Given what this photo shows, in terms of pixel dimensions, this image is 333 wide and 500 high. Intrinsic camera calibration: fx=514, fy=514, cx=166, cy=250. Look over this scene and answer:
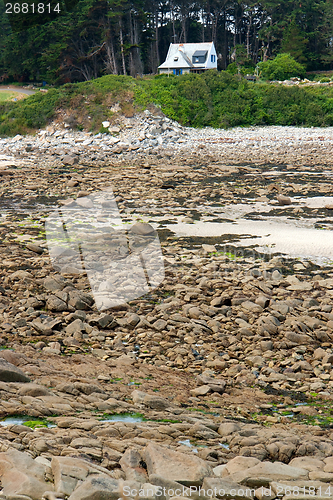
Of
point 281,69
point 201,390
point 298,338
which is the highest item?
point 281,69

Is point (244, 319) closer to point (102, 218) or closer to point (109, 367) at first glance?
point (109, 367)

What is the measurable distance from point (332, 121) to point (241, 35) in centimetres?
2468

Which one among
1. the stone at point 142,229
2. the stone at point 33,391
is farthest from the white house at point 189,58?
the stone at point 33,391

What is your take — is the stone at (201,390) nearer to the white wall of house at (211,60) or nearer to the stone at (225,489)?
the stone at (225,489)

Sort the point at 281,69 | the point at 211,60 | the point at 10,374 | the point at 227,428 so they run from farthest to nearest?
the point at 211,60 < the point at 281,69 < the point at 10,374 < the point at 227,428

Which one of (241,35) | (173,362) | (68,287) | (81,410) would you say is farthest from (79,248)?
(241,35)

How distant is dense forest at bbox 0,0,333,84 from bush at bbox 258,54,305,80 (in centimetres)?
266

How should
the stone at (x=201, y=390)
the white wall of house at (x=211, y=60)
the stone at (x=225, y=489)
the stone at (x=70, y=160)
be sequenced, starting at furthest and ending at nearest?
the white wall of house at (x=211, y=60)
the stone at (x=70, y=160)
the stone at (x=201, y=390)
the stone at (x=225, y=489)

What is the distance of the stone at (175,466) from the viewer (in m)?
3.46

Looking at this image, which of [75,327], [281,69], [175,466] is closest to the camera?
[175,466]

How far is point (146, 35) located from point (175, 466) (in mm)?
47131

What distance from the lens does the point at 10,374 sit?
5148 millimetres

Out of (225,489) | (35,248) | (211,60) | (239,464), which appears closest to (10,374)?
(239,464)

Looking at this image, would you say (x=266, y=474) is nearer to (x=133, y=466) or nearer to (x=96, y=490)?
(x=133, y=466)
